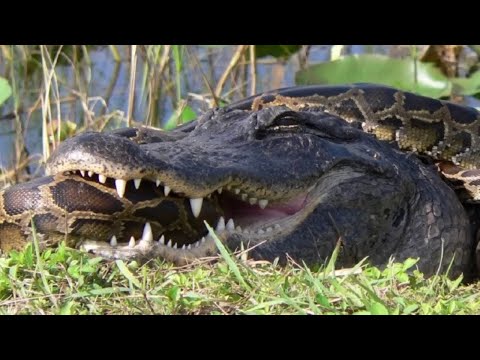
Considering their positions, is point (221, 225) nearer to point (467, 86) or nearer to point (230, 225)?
point (230, 225)

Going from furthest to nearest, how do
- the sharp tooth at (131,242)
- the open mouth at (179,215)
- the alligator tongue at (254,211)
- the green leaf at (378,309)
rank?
the alligator tongue at (254,211), the open mouth at (179,215), the sharp tooth at (131,242), the green leaf at (378,309)

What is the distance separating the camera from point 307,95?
698 cm

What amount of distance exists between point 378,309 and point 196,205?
135 centimetres

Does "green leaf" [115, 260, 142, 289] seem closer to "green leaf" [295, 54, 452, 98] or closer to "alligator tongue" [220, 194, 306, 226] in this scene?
"alligator tongue" [220, 194, 306, 226]

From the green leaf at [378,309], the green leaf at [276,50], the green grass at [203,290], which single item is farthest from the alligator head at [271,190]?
the green leaf at [276,50]

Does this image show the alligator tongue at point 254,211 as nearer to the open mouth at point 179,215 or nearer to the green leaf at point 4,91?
the open mouth at point 179,215

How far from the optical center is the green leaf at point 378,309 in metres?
3.48

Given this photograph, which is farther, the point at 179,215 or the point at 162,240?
the point at 179,215

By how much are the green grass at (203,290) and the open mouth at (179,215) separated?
1.49 ft

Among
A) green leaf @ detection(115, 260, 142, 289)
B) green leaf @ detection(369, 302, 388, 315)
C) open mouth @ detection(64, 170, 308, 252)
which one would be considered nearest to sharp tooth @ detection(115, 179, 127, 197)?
open mouth @ detection(64, 170, 308, 252)

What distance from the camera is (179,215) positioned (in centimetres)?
475

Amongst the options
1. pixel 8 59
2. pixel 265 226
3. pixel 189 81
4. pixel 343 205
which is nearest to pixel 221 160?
pixel 265 226

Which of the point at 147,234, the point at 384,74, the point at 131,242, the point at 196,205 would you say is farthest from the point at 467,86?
the point at 131,242
